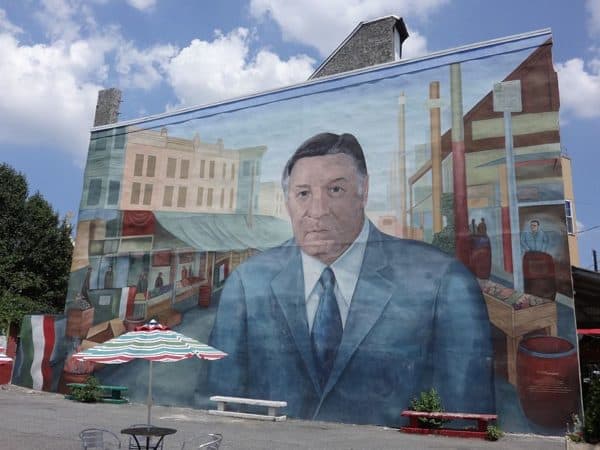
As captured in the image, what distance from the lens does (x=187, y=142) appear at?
2264 cm

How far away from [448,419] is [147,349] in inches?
357

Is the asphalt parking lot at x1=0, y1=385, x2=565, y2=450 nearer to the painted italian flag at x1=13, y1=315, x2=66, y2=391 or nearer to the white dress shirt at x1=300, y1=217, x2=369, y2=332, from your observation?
the white dress shirt at x1=300, y1=217, x2=369, y2=332

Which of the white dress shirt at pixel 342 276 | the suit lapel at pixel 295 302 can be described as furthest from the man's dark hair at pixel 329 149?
the suit lapel at pixel 295 302

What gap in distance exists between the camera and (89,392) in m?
20.5

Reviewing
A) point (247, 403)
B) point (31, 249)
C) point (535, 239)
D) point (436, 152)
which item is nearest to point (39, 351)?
point (247, 403)

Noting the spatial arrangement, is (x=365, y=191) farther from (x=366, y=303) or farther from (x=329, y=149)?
(x=366, y=303)

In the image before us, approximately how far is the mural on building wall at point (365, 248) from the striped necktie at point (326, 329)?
6cm

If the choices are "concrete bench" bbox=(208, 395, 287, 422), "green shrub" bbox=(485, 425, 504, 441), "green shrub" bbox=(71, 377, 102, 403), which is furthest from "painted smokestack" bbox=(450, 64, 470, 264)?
"green shrub" bbox=(71, 377, 102, 403)

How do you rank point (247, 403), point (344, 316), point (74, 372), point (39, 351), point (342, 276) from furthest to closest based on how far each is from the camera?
1. point (39, 351)
2. point (74, 372)
3. point (342, 276)
4. point (247, 403)
5. point (344, 316)

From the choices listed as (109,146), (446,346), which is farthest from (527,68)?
(109,146)

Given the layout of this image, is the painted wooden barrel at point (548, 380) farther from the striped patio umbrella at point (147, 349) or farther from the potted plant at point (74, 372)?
the potted plant at point (74, 372)

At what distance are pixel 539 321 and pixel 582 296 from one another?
2808 millimetres

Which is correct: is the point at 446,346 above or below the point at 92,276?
below

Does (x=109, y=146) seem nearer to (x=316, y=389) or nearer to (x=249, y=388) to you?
(x=249, y=388)
